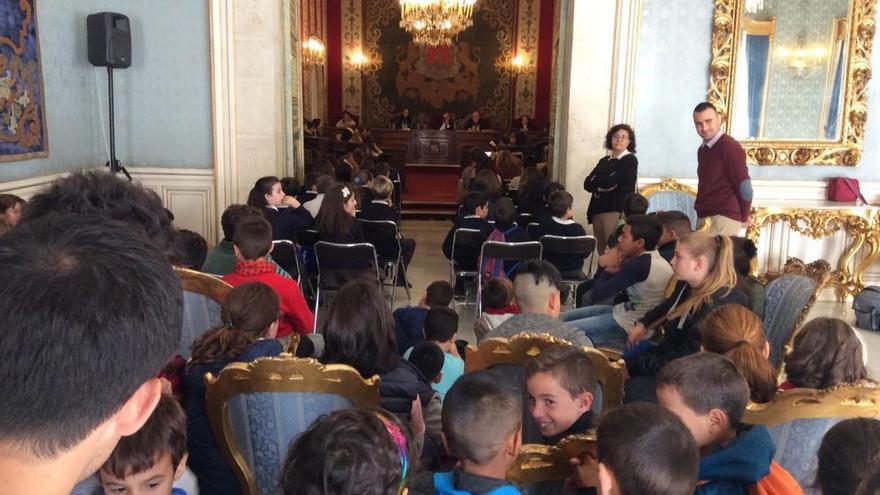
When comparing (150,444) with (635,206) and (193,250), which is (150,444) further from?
(635,206)

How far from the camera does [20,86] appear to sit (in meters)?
5.05

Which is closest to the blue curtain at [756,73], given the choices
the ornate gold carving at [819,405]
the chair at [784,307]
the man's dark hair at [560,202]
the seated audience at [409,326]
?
the man's dark hair at [560,202]

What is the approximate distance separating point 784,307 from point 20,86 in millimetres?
5037

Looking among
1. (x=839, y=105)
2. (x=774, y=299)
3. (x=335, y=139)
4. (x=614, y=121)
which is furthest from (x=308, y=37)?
(x=774, y=299)

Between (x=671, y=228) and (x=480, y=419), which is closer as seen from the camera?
(x=480, y=419)

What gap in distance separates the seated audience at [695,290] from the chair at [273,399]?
4.53 feet

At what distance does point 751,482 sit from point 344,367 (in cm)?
100

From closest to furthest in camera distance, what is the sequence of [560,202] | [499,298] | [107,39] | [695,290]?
[695,290]
[499,298]
[560,202]
[107,39]

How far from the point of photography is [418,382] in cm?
228

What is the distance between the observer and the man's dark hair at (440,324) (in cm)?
293

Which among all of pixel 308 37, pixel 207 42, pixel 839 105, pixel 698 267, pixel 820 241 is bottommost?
pixel 820 241

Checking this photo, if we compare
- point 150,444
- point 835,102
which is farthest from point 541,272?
point 835,102

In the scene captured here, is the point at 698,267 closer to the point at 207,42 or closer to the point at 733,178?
the point at 733,178

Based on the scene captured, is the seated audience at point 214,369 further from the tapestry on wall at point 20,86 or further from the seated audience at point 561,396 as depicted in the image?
the tapestry on wall at point 20,86
